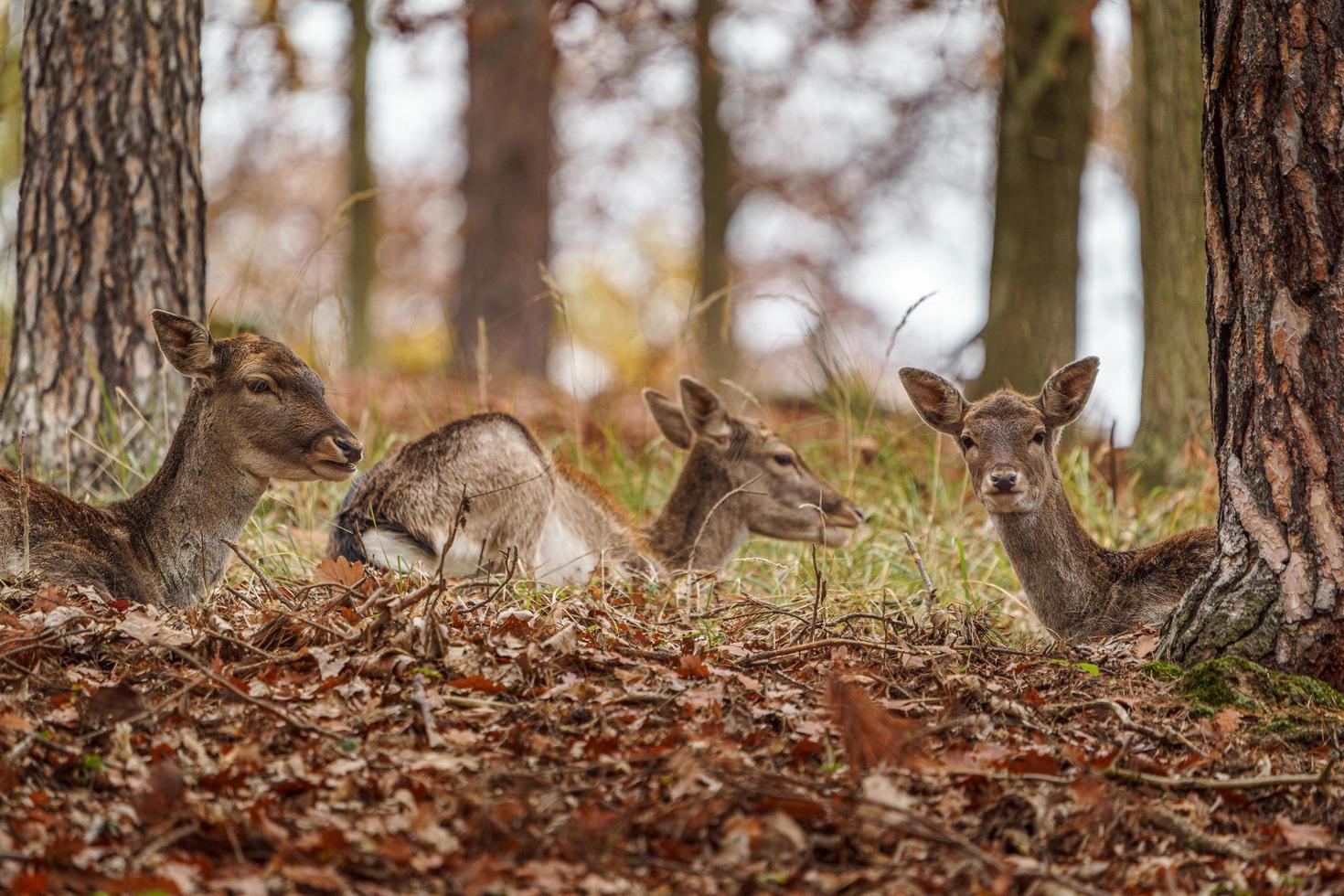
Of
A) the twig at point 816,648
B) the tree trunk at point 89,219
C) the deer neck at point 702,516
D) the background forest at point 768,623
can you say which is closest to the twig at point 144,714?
the background forest at point 768,623

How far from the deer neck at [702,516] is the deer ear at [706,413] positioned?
0.44 feet

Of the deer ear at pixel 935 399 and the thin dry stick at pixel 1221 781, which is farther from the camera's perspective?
the deer ear at pixel 935 399

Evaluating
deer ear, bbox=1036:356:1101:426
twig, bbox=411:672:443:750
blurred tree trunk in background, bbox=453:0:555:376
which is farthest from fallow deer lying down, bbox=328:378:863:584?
blurred tree trunk in background, bbox=453:0:555:376

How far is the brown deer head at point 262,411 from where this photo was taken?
5.49m

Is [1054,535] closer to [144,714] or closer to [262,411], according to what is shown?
[262,411]

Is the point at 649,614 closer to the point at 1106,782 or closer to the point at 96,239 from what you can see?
the point at 1106,782

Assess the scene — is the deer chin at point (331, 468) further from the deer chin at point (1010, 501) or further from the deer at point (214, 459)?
the deer chin at point (1010, 501)

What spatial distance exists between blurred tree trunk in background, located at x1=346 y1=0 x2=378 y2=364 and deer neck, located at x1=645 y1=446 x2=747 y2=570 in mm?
9194

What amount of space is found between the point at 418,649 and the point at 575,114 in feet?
76.5

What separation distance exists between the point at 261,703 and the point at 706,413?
186 inches

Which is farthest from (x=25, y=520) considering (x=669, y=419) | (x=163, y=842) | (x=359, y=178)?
(x=359, y=178)

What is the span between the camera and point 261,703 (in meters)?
3.58

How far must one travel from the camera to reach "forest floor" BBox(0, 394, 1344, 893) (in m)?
3.05

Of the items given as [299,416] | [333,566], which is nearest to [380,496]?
[299,416]
